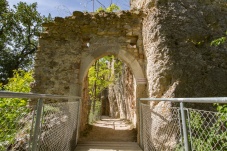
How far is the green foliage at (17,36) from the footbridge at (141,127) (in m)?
13.2

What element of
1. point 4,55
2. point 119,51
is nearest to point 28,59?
point 4,55

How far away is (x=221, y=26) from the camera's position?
13.8 ft

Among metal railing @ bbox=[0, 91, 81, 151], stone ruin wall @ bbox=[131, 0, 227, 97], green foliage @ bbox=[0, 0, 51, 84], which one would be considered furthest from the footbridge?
green foliage @ bbox=[0, 0, 51, 84]

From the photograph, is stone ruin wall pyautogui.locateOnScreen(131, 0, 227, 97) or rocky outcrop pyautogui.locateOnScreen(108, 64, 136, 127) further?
rocky outcrop pyautogui.locateOnScreen(108, 64, 136, 127)

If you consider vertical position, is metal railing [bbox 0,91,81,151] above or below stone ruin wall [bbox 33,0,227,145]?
below

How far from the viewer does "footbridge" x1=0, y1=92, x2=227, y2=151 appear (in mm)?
1407

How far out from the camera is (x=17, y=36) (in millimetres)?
15445

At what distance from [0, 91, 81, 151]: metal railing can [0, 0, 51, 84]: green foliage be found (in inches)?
553

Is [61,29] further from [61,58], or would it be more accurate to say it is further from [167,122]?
[167,122]

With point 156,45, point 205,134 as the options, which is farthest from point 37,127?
point 156,45

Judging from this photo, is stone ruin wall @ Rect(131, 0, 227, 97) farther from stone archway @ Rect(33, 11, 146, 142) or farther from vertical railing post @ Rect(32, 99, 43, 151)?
vertical railing post @ Rect(32, 99, 43, 151)

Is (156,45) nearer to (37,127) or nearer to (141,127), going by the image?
(141,127)

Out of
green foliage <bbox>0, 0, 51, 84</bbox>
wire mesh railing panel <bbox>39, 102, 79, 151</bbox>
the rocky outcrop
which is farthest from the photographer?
green foliage <bbox>0, 0, 51, 84</bbox>

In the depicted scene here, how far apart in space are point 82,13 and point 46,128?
367 centimetres
